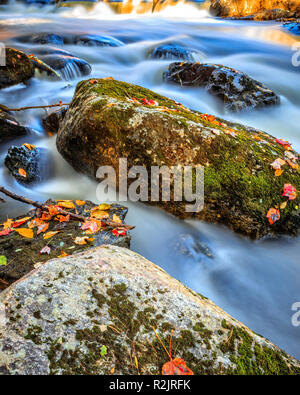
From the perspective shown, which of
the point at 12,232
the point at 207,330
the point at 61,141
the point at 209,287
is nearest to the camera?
the point at 207,330

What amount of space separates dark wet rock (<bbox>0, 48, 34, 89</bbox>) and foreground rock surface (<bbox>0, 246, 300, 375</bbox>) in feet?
26.2

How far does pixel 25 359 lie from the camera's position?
1169 millimetres

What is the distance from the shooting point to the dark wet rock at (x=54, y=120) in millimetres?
5824

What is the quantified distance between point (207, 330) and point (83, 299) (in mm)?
753

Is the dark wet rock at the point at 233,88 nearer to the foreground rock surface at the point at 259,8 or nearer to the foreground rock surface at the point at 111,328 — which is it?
the foreground rock surface at the point at 111,328

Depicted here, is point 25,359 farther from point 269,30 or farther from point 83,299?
point 269,30

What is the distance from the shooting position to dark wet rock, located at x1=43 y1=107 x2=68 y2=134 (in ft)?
19.1

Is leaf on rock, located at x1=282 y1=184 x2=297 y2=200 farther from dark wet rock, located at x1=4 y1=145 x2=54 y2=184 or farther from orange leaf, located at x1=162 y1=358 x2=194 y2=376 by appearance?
dark wet rock, located at x1=4 y1=145 x2=54 y2=184

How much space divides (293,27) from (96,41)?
40.9 feet

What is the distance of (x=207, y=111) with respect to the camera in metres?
7.30

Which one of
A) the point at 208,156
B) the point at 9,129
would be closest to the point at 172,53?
the point at 9,129

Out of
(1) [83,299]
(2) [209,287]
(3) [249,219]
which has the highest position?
(1) [83,299]

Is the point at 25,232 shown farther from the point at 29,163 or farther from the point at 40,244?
the point at 29,163
